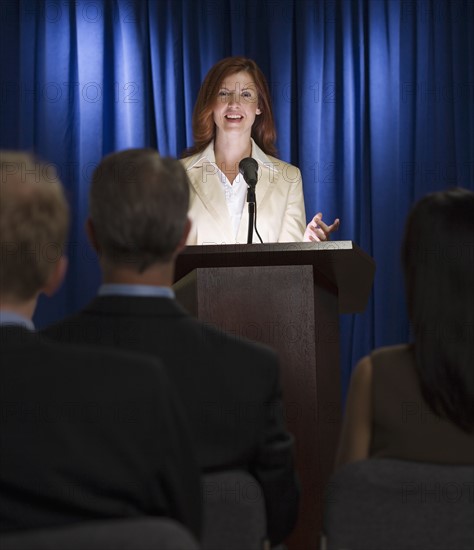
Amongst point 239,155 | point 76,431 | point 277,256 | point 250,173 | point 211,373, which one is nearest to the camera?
point 76,431

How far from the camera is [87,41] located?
5.21 meters

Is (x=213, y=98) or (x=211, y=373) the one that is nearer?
(x=211, y=373)

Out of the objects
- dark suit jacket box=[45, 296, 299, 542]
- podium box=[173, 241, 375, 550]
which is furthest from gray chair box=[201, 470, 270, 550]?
podium box=[173, 241, 375, 550]

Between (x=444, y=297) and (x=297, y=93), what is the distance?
3831mm

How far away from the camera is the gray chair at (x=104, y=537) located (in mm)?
886

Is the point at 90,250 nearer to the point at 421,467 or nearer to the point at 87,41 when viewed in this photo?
the point at 87,41

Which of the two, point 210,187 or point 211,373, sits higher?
point 210,187

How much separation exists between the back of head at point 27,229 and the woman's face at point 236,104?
276cm

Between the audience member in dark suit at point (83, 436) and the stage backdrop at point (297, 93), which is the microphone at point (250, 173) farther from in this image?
the stage backdrop at point (297, 93)

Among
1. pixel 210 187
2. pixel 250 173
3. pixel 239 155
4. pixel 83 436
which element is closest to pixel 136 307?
pixel 83 436

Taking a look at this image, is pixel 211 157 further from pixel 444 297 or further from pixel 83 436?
pixel 83 436

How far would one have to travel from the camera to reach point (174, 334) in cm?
133

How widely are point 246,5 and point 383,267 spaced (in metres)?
1.71

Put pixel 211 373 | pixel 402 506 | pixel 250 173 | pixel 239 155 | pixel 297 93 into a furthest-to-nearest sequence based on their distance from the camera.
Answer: pixel 297 93, pixel 239 155, pixel 250 173, pixel 211 373, pixel 402 506
